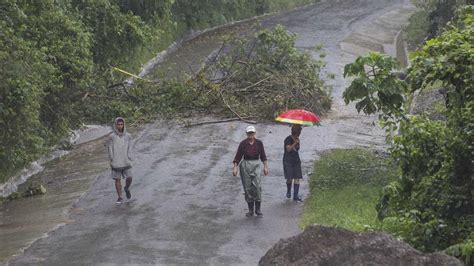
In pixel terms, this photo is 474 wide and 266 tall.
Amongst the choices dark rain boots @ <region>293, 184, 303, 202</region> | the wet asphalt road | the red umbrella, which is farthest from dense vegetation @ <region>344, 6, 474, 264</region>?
dark rain boots @ <region>293, 184, 303, 202</region>

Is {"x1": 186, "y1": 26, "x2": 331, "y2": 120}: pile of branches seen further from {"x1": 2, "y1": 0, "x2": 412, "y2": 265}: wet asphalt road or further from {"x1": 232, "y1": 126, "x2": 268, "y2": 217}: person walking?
{"x1": 232, "y1": 126, "x2": 268, "y2": 217}: person walking

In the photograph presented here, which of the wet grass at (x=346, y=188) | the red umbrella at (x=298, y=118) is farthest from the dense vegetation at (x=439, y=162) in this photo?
the red umbrella at (x=298, y=118)

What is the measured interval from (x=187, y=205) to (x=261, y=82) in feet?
27.1

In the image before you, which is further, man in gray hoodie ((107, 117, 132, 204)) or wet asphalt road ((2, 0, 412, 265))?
man in gray hoodie ((107, 117, 132, 204))

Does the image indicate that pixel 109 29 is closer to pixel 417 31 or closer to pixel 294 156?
pixel 294 156

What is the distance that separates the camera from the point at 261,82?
78.6ft

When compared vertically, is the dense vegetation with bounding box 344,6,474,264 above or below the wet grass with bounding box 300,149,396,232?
above

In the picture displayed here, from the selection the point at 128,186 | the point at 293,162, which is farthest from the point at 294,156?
the point at 128,186

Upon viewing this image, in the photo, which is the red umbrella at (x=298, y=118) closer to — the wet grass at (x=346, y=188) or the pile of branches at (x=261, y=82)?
the wet grass at (x=346, y=188)

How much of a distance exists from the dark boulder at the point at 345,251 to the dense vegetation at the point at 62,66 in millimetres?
10215

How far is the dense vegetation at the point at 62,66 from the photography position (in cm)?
1741

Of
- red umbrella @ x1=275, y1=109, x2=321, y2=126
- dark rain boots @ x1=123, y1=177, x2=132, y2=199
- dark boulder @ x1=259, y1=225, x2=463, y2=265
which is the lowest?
dark rain boots @ x1=123, y1=177, x2=132, y2=199

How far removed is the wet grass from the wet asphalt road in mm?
363

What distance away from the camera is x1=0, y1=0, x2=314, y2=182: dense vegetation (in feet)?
57.1
